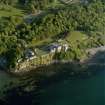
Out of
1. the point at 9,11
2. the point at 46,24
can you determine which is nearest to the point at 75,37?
the point at 46,24

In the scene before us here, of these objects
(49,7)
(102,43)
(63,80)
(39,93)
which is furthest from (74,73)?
(49,7)

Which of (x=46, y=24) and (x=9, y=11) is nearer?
(x=46, y=24)

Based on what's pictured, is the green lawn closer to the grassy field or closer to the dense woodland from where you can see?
the dense woodland

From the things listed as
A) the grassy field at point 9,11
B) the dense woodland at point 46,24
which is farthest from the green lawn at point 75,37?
the grassy field at point 9,11

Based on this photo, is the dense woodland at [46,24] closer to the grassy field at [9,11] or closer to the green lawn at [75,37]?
the green lawn at [75,37]

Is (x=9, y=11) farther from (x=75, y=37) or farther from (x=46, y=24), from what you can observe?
(x=75, y=37)

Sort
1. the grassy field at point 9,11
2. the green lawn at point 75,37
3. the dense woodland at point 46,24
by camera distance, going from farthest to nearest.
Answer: the grassy field at point 9,11 < the green lawn at point 75,37 < the dense woodland at point 46,24

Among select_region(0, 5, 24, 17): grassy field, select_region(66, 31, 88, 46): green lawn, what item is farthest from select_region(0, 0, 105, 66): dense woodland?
select_region(0, 5, 24, 17): grassy field

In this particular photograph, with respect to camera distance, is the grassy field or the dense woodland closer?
the dense woodland

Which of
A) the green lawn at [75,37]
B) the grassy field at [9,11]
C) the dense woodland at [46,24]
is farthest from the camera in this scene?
the grassy field at [9,11]
